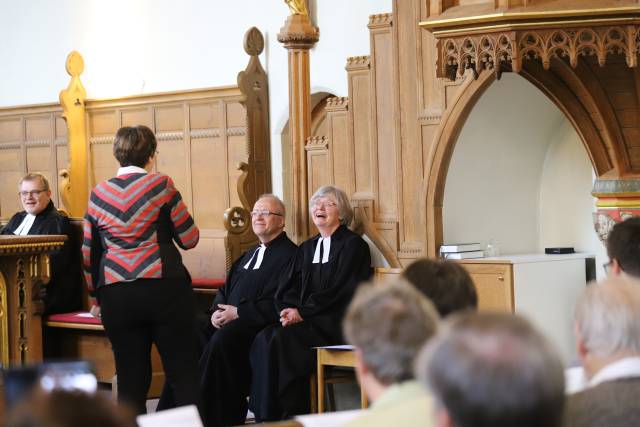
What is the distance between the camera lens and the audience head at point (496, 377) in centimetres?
164

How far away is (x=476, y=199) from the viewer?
7.64 m

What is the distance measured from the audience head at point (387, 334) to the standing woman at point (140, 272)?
3.20 metres

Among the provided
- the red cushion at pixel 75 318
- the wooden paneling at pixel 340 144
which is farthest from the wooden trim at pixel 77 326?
the wooden paneling at pixel 340 144

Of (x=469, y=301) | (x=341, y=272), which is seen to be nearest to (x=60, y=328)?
(x=341, y=272)

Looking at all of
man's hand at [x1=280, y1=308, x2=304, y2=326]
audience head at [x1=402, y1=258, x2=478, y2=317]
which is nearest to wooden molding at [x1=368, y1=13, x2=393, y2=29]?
man's hand at [x1=280, y1=308, x2=304, y2=326]

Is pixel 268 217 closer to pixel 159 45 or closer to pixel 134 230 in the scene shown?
pixel 134 230

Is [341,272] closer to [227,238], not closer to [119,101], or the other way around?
[227,238]

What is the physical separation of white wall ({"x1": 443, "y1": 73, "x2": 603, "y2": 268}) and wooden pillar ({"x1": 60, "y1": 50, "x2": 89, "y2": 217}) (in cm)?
527

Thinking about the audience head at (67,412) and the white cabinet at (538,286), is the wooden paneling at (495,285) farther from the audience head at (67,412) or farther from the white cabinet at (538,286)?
the audience head at (67,412)

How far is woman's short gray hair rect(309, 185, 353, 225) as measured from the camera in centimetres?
726

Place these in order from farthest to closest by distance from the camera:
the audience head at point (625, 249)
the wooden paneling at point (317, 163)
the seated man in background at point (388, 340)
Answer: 1. the wooden paneling at point (317, 163)
2. the audience head at point (625, 249)
3. the seated man in background at point (388, 340)

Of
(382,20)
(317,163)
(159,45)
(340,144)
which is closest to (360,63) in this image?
(382,20)

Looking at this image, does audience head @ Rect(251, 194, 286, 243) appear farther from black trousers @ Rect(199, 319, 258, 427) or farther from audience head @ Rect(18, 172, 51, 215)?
audience head @ Rect(18, 172, 51, 215)

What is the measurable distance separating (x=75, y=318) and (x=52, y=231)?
2.19 ft
